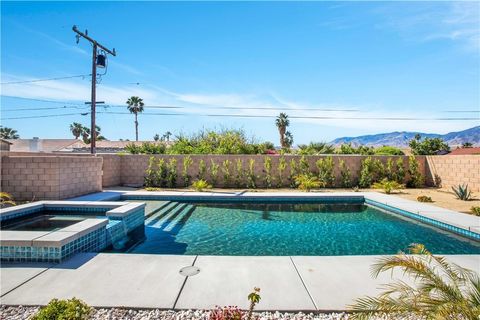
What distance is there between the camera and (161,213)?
7.75m

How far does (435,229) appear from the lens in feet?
20.1

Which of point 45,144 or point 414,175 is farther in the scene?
point 45,144

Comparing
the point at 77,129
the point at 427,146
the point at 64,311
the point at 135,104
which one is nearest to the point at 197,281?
the point at 64,311

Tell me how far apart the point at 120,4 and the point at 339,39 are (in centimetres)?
927

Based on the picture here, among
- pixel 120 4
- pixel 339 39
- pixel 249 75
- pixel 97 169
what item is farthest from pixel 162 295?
pixel 249 75

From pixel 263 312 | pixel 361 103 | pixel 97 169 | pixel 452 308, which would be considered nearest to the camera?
pixel 452 308

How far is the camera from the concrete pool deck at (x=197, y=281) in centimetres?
275

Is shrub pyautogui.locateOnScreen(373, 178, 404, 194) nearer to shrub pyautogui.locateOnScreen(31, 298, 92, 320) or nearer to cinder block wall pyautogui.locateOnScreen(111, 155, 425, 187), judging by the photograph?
cinder block wall pyautogui.locateOnScreen(111, 155, 425, 187)

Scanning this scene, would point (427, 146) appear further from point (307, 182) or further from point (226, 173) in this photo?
point (226, 173)

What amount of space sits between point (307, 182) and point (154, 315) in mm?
9668

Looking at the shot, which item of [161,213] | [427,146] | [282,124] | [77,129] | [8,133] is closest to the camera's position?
[161,213]

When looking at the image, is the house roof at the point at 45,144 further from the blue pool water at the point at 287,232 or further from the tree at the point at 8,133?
the blue pool water at the point at 287,232

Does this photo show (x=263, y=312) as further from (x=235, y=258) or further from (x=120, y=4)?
(x=120, y=4)

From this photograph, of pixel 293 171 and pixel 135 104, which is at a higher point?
pixel 135 104
